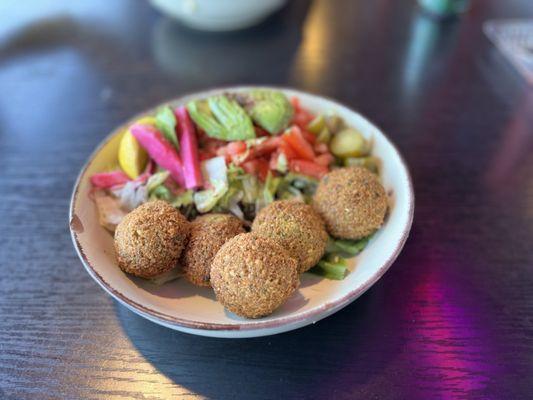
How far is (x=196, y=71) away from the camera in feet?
7.80

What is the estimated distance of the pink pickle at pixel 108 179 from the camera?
141cm

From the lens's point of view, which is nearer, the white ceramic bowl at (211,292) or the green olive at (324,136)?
the white ceramic bowl at (211,292)

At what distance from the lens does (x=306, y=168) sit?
149cm

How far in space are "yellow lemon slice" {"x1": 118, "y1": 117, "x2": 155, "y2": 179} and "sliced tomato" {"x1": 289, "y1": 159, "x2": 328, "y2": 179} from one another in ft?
1.60

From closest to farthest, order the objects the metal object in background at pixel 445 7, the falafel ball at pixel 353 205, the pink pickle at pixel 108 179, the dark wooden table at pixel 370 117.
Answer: the dark wooden table at pixel 370 117, the falafel ball at pixel 353 205, the pink pickle at pixel 108 179, the metal object in background at pixel 445 7

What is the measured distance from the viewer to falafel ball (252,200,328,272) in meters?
1.20

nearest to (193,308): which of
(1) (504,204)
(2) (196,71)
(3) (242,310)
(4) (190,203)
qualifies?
(3) (242,310)

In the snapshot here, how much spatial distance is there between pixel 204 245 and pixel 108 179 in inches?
17.0

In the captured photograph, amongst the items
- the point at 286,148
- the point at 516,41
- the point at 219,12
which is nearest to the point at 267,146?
the point at 286,148

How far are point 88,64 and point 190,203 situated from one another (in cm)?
139

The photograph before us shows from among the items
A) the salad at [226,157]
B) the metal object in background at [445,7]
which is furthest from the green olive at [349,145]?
the metal object in background at [445,7]

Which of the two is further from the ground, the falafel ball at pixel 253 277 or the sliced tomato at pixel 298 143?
the sliced tomato at pixel 298 143

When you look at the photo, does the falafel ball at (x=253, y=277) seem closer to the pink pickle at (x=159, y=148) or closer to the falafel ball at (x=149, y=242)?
the falafel ball at (x=149, y=242)

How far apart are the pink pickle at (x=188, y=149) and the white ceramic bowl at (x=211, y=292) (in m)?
0.25
